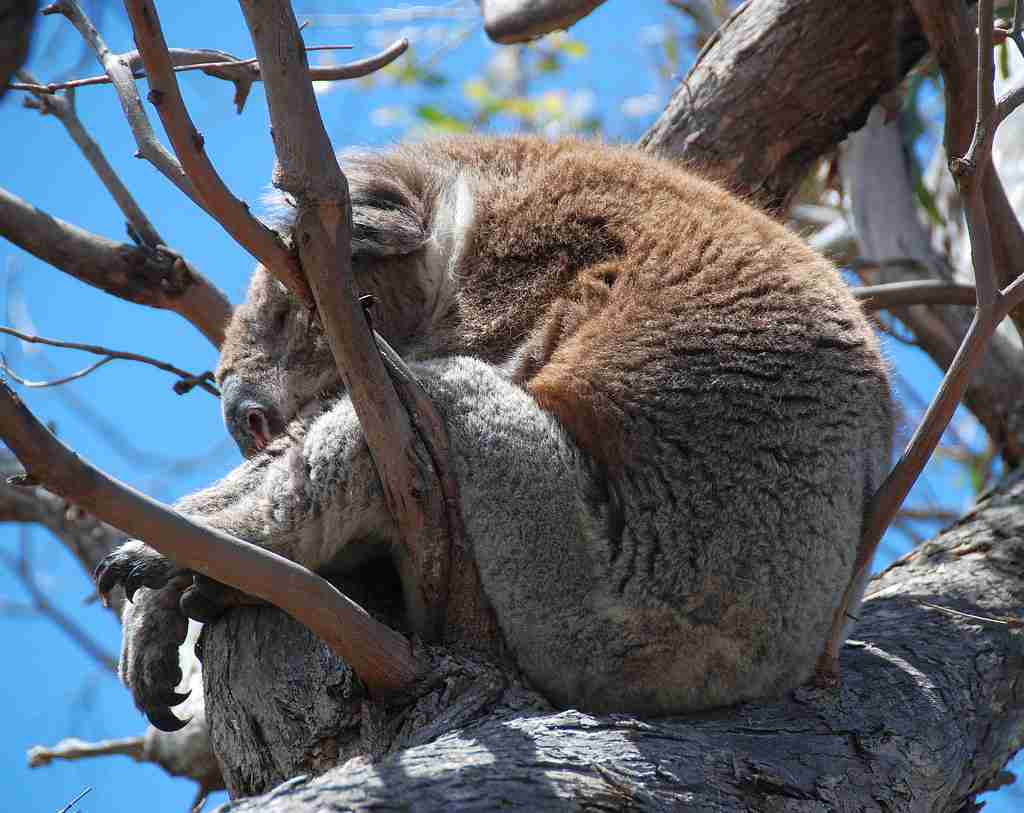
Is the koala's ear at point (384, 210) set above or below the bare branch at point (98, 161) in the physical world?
below

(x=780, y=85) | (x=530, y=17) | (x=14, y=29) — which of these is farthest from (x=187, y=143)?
(x=780, y=85)

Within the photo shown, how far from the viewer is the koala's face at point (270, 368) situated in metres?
3.67

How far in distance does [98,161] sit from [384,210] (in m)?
1.41

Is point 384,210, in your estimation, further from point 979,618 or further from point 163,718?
point 979,618

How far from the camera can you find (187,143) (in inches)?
81.1

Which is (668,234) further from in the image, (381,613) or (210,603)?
(210,603)

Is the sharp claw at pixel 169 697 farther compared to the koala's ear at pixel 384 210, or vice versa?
the koala's ear at pixel 384 210

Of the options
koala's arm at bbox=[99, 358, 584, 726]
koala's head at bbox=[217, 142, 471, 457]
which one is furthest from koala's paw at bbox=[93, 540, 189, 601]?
koala's head at bbox=[217, 142, 471, 457]

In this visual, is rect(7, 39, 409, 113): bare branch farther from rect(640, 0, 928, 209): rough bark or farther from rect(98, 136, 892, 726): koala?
rect(640, 0, 928, 209): rough bark

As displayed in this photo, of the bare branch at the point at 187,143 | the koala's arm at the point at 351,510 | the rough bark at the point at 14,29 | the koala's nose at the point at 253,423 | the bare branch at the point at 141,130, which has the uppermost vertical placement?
the bare branch at the point at 141,130

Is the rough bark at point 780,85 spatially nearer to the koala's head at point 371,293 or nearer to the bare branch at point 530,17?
the bare branch at point 530,17

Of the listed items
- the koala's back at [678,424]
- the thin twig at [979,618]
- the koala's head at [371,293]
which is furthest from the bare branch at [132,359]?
the thin twig at [979,618]

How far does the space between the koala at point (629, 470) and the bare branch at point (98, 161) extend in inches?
45.6

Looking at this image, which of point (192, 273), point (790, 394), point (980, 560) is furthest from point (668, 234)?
point (192, 273)
